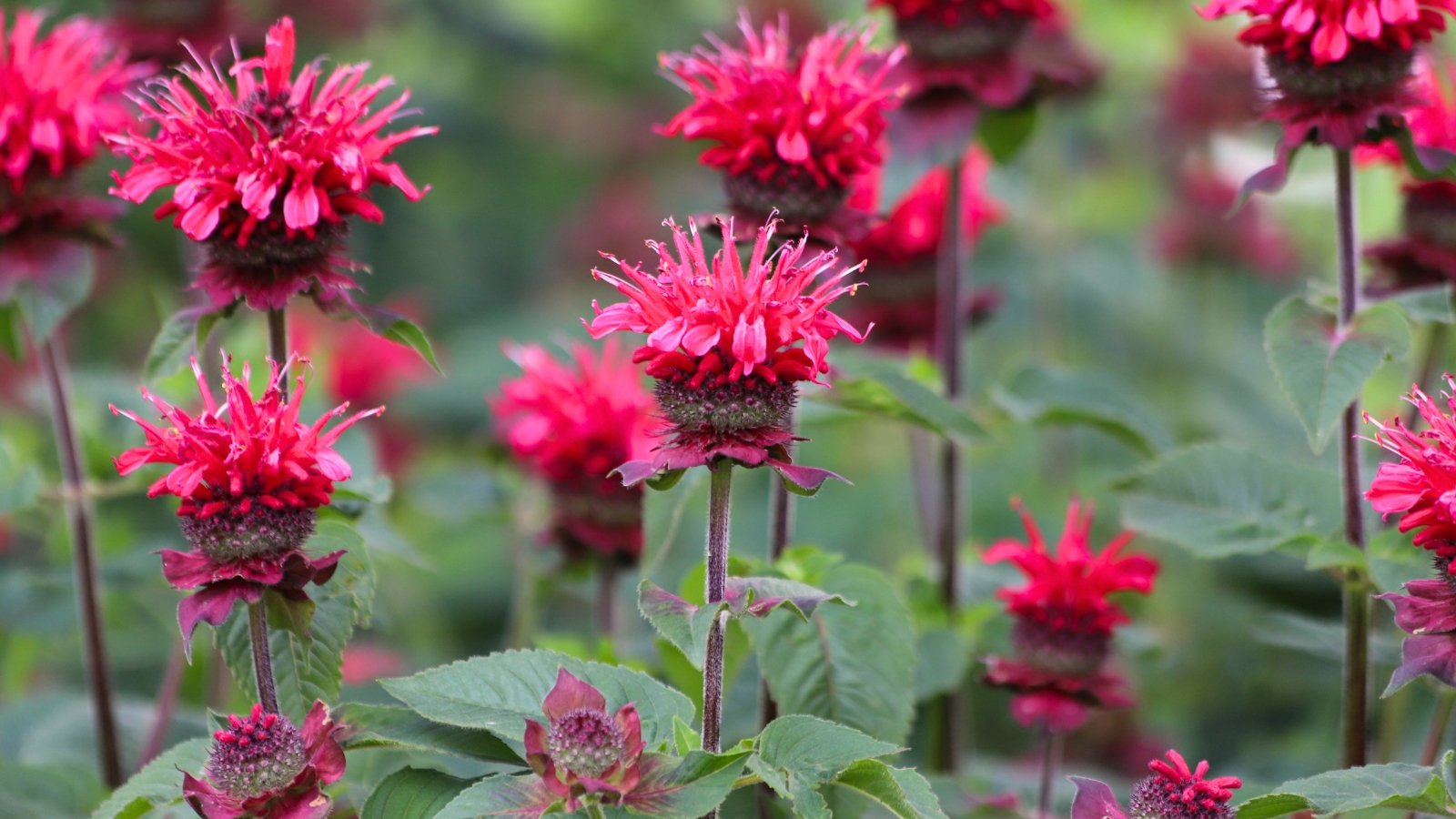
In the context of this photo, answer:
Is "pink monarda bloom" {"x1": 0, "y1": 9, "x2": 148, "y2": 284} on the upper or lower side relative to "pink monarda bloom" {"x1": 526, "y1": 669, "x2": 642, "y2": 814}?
upper

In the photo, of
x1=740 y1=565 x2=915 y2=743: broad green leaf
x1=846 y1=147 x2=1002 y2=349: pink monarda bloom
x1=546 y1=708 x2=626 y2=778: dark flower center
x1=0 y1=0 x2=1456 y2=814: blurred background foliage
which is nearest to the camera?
x1=546 y1=708 x2=626 y2=778: dark flower center

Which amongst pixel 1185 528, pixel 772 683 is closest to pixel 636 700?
pixel 772 683

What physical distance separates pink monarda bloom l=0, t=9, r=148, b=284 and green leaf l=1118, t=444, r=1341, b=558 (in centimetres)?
147

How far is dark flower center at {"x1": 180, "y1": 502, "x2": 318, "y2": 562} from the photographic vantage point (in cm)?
142

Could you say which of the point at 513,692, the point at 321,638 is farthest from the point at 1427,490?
the point at 321,638

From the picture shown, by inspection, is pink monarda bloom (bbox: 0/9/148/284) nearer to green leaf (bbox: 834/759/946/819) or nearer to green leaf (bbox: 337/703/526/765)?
green leaf (bbox: 337/703/526/765)

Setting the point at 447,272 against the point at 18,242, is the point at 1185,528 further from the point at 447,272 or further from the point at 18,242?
the point at 447,272

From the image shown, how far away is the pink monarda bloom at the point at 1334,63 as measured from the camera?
1.64 m

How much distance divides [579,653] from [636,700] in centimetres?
64

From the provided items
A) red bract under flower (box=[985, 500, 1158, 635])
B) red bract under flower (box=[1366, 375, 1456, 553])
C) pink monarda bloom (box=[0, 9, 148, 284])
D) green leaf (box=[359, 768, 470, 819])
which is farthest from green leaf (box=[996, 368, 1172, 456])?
pink monarda bloom (box=[0, 9, 148, 284])

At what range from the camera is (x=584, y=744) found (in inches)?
52.0

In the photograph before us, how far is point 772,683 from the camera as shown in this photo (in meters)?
1.71

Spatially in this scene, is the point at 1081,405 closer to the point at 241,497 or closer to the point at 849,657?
the point at 849,657

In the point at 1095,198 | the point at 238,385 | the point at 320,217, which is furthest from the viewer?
the point at 1095,198
